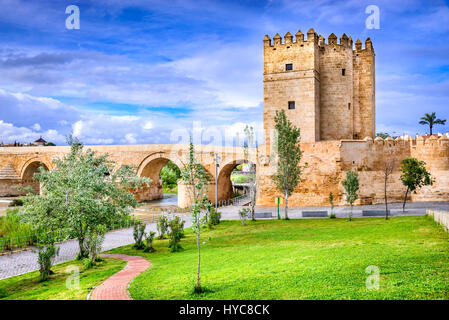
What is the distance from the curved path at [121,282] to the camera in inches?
346

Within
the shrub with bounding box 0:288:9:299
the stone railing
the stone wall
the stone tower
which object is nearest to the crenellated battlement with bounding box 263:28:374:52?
the stone tower

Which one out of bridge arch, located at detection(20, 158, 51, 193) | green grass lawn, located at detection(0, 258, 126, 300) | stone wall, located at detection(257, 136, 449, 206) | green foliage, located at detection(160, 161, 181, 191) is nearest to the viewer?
green grass lawn, located at detection(0, 258, 126, 300)

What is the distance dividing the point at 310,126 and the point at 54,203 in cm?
1969

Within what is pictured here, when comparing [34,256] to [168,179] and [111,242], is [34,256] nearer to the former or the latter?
[111,242]

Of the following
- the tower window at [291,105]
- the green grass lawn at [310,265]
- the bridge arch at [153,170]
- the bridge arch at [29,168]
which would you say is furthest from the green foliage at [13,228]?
the bridge arch at [29,168]

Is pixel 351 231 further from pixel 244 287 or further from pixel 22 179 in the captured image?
pixel 22 179

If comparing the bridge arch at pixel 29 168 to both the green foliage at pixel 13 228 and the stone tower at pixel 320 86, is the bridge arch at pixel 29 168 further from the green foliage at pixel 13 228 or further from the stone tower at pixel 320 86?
the stone tower at pixel 320 86

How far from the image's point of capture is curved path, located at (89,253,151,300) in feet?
28.9

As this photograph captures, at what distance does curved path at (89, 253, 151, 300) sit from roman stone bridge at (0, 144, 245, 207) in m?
13.1

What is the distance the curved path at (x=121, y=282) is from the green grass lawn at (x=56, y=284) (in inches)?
9.1

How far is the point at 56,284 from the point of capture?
10656mm

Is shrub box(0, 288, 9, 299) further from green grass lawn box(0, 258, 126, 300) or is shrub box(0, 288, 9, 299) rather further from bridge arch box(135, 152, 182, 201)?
bridge arch box(135, 152, 182, 201)

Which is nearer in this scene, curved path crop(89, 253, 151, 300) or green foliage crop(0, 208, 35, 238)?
A: curved path crop(89, 253, 151, 300)
